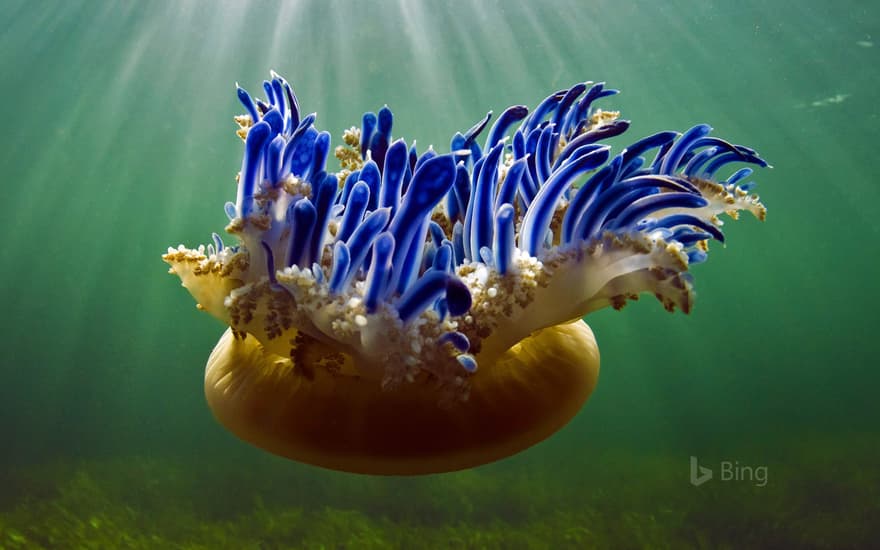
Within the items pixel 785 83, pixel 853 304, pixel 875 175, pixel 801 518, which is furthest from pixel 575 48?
pixel 853 304

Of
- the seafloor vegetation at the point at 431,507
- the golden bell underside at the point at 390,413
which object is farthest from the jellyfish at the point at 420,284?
the seafloor vegetation at the point at 431,507

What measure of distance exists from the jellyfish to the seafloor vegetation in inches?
382

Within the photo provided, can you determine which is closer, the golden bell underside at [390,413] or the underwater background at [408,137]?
the golden bell underside at [390,413]

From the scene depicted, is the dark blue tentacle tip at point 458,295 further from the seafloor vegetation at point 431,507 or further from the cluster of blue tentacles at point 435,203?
the seafloor vegetation at point 431,507

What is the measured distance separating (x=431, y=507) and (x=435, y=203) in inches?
495

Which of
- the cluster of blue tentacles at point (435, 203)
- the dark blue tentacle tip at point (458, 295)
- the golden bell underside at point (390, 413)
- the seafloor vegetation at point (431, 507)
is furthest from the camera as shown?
the seafloor vegetation at point (431, 507)

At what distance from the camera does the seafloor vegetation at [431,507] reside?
10820mm

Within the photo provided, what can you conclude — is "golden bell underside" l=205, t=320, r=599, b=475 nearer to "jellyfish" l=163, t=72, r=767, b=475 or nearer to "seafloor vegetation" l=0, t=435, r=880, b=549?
"jellyfish" l=163, t=72, r=767, b=475

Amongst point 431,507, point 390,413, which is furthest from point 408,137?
point 390,413

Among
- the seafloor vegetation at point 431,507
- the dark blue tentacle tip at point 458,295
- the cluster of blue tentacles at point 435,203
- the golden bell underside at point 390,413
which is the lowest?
the seafloor vegetation at point 431,507

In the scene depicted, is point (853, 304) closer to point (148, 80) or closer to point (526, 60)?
point (526, 60)

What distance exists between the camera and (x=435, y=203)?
1346 millimetres

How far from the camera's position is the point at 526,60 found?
50.0 ft

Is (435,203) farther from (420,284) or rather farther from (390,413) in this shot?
(390,413)
